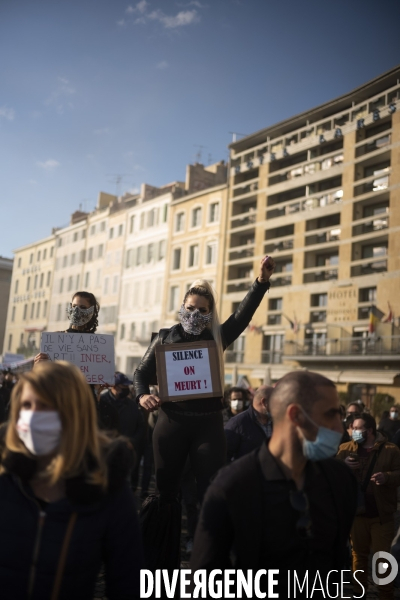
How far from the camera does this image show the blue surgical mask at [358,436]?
7223mm

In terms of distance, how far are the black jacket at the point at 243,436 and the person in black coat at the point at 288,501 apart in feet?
14.5

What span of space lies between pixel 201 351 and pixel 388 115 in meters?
47.3

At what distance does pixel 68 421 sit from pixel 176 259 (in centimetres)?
6009

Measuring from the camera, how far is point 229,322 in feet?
16.9

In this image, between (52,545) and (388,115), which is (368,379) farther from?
(52,545)

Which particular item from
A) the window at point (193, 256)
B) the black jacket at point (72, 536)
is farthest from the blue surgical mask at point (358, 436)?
the window at point (193, 256)

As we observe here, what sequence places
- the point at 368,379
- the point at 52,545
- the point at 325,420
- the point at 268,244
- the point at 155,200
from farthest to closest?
the point at 155,200, the point at 268,244, the point at 368,379, the point at 325,420, the point at 52,545

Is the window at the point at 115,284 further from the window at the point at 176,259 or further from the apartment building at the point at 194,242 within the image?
the window at the point at 176,259

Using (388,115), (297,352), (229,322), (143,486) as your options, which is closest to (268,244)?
(297,352)

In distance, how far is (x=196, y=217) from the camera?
61.7m

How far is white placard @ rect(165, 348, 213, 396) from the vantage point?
187 inches

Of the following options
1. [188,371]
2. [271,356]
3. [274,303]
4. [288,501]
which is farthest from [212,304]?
[274,303]

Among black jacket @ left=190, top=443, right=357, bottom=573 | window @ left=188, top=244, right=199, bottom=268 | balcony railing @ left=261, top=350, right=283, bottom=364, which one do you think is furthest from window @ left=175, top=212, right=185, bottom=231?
black jacket @ left=190, top=443, right=357, bottom=573

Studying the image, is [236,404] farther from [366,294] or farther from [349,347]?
[366,294]
